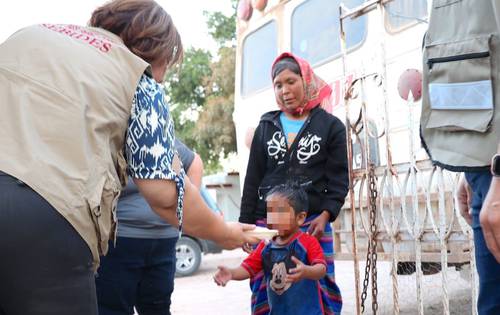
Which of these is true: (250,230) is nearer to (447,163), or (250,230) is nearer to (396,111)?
(447,163)

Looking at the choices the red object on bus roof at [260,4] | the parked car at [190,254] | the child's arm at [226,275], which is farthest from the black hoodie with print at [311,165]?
the parked car at [190,254]

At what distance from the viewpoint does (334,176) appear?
3.10 meters

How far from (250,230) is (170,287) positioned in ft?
3.88

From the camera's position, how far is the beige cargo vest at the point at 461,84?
1.82 meters

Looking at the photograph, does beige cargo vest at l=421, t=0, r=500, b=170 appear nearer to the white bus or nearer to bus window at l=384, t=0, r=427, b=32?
the white bus

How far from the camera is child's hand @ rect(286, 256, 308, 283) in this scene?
2703mm

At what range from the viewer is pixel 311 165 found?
10.2ft

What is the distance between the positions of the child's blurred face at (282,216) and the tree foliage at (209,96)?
1230 cm

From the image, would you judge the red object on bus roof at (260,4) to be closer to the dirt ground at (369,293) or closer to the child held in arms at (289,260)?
the dirt ground at (369,293)

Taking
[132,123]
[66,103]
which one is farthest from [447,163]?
[66,103]

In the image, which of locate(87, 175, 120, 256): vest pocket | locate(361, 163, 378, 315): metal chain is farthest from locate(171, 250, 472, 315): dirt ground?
locate(87, 175, 120, 256): vest pocket

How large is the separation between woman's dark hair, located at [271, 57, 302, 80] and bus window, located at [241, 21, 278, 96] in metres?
3.46

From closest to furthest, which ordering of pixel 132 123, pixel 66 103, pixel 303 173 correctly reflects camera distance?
1. pixel 66 103
2. pixel 132 123
3. pixel 303 173

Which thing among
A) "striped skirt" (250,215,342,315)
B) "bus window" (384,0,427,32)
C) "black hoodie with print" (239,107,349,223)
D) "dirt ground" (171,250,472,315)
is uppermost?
"bus window" (384,0,427,32)
